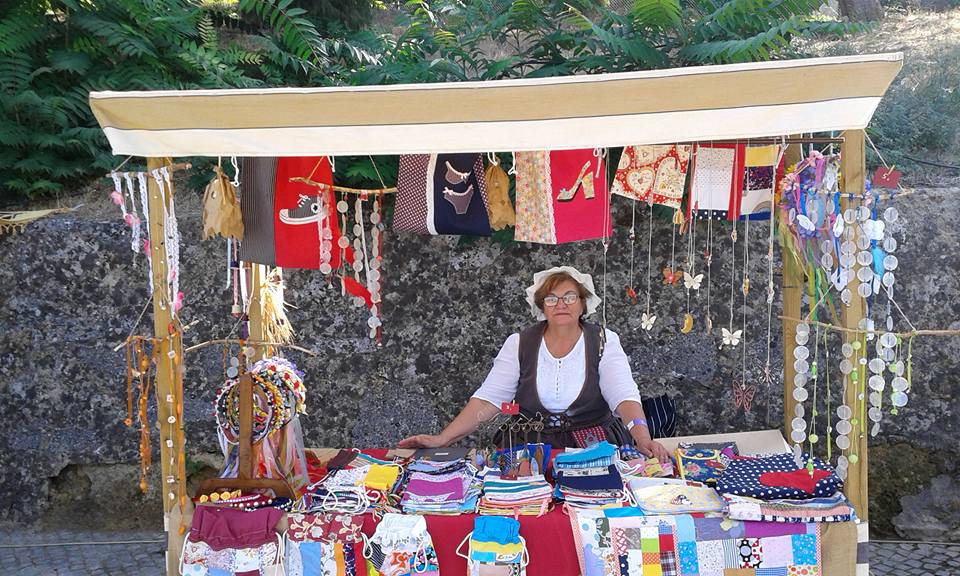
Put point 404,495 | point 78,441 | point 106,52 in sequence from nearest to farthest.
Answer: point 404,495 < point 78,441 < point 106,52

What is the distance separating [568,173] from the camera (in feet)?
12.8

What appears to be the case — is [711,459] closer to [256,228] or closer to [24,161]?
[256,228]

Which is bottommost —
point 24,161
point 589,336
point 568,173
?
point 589,336

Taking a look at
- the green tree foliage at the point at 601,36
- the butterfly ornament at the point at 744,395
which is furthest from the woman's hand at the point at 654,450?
the green tree foliage at the point at 601,36

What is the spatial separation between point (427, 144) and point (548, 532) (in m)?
1.50

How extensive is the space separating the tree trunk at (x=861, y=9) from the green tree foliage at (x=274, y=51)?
15.4 ft

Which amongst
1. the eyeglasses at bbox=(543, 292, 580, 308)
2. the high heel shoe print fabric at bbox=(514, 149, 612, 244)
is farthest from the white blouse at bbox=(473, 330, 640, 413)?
the high heel shoe print fabric at bbox=(514, 149, 612, 244)

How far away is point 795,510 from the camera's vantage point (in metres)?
3.16

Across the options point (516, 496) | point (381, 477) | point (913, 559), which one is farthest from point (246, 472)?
point (913, 559)

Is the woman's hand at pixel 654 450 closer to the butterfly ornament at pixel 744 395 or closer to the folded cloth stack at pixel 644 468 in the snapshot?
the folded cloth stack at pixel 644 468

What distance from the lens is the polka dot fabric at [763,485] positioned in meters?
3.22

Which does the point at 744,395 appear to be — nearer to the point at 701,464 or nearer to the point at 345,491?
the point at 701,464

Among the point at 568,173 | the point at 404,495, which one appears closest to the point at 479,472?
the point at 404,495

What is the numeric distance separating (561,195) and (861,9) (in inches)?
301
